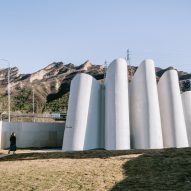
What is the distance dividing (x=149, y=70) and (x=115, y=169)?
17.3m

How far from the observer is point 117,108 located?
104ft

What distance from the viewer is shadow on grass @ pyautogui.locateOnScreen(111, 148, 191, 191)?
1423cm

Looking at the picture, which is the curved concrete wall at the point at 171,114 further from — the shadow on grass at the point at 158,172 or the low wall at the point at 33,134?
the low wall at the point at 33,134

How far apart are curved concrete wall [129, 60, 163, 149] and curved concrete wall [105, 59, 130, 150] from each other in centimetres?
110

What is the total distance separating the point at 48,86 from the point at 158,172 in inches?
5607

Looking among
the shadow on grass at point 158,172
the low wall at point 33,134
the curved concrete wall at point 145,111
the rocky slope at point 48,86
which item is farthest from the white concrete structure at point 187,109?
the rocky slope at point 48,86

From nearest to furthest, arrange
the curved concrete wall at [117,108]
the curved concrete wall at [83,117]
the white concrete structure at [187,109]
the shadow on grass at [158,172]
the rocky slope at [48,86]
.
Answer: the shadow on grass at [158,172], the curved concrete wall at [117,108], the curved concrete wall at [83,117], the white concrete structure at [187,109], the rocky slope at [48,86]

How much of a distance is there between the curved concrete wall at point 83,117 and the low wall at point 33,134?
8188 mm

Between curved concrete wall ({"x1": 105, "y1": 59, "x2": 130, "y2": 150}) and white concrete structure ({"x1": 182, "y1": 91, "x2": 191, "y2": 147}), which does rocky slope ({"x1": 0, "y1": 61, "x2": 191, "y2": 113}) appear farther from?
curved concrete wall ({"x1": 105, "y1": 59, "x2": 130, "y2": 150})

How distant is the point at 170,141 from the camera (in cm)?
3259

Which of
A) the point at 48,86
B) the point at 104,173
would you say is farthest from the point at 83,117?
the point at 48,86

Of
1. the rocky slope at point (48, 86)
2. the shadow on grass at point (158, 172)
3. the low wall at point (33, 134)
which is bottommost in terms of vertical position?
the shadow on grass at point (158, 172)

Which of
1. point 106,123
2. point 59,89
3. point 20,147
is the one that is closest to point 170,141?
point 106,123

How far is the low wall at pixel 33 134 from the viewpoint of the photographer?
3831 cm
